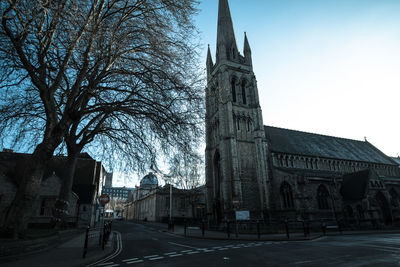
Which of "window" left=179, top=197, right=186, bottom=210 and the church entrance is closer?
the church entrance

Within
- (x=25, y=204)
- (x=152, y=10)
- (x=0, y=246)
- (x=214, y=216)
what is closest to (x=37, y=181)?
(x=25, y=204)

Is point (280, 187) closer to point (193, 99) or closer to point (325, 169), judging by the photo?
point (325, 169)

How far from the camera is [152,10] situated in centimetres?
918

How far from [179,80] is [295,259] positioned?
861 cm

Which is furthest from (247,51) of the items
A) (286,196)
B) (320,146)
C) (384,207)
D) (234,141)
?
(384,207)

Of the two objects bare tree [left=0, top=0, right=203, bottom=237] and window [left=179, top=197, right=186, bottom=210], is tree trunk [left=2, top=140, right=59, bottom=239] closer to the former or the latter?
bare tree [left=0, top=0, right=203, bottom=237]

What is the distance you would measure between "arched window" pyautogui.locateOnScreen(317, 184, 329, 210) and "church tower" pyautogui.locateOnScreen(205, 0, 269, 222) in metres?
7.34

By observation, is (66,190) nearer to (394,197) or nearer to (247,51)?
(247,51)

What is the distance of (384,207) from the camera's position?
1161 inches

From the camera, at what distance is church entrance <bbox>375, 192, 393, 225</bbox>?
28.8 meters

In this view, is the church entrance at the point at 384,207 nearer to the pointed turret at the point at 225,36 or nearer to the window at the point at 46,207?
the pointed turret at the point at 225,36

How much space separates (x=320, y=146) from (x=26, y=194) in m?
43.3

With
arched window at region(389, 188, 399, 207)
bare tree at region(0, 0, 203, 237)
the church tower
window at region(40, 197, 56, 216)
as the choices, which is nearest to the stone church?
the church tower

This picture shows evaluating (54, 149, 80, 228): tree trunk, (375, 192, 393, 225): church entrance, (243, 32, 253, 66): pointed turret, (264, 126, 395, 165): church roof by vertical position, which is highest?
(243, 32, 253, 66): pointed turret
